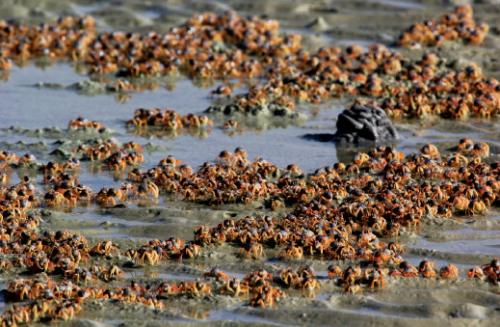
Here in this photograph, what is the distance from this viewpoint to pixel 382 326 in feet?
31.6

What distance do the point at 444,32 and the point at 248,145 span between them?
231 inches

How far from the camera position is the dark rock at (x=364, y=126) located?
15.3 meters

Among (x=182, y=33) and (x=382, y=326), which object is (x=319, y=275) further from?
(x=182, y=33)

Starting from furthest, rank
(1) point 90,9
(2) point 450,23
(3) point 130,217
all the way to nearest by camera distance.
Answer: (1) point 90,9
(2) point 450,23
(3) point 130,217

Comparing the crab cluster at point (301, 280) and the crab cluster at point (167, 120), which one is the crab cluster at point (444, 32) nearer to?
the crab cluster at point (167, 120)

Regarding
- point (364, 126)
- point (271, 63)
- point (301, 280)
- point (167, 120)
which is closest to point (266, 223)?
point (301, 280)

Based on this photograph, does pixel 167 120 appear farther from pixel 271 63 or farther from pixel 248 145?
pixel 271 63

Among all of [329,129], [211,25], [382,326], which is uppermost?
[211,25]

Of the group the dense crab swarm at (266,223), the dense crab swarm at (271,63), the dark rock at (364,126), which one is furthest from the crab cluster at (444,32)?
the dense crab swarm at (266,223)

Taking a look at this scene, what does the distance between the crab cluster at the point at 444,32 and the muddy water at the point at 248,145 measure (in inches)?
9.8

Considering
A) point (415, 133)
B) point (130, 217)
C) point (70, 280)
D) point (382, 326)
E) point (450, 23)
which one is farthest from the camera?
point (450, 23)

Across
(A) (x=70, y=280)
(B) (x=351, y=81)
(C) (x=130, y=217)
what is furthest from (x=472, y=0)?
(A) (x=70, y=280)

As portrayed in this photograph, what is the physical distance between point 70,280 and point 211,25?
34.8 ft

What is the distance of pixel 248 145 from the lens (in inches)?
598
